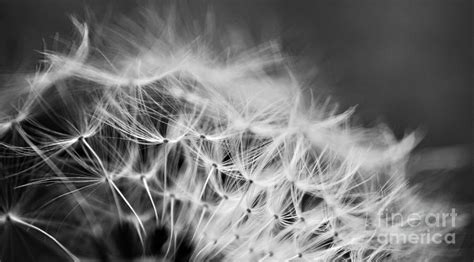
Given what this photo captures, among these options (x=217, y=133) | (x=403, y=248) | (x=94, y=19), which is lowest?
(x=403, y=248)

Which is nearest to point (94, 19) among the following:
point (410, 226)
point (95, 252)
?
point (95, 252)

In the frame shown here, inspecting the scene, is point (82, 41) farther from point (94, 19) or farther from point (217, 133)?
point (217, 133)

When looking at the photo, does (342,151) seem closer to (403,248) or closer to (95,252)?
(403,248)

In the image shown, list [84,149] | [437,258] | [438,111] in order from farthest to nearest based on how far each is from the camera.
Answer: [438,111], [437,258], [84,149]

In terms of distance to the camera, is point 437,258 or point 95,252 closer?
point 95,252

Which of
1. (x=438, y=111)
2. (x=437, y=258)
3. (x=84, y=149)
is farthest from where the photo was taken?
(x=438, y=111)

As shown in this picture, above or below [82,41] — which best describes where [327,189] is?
below

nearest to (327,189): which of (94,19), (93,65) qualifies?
(93,65)
